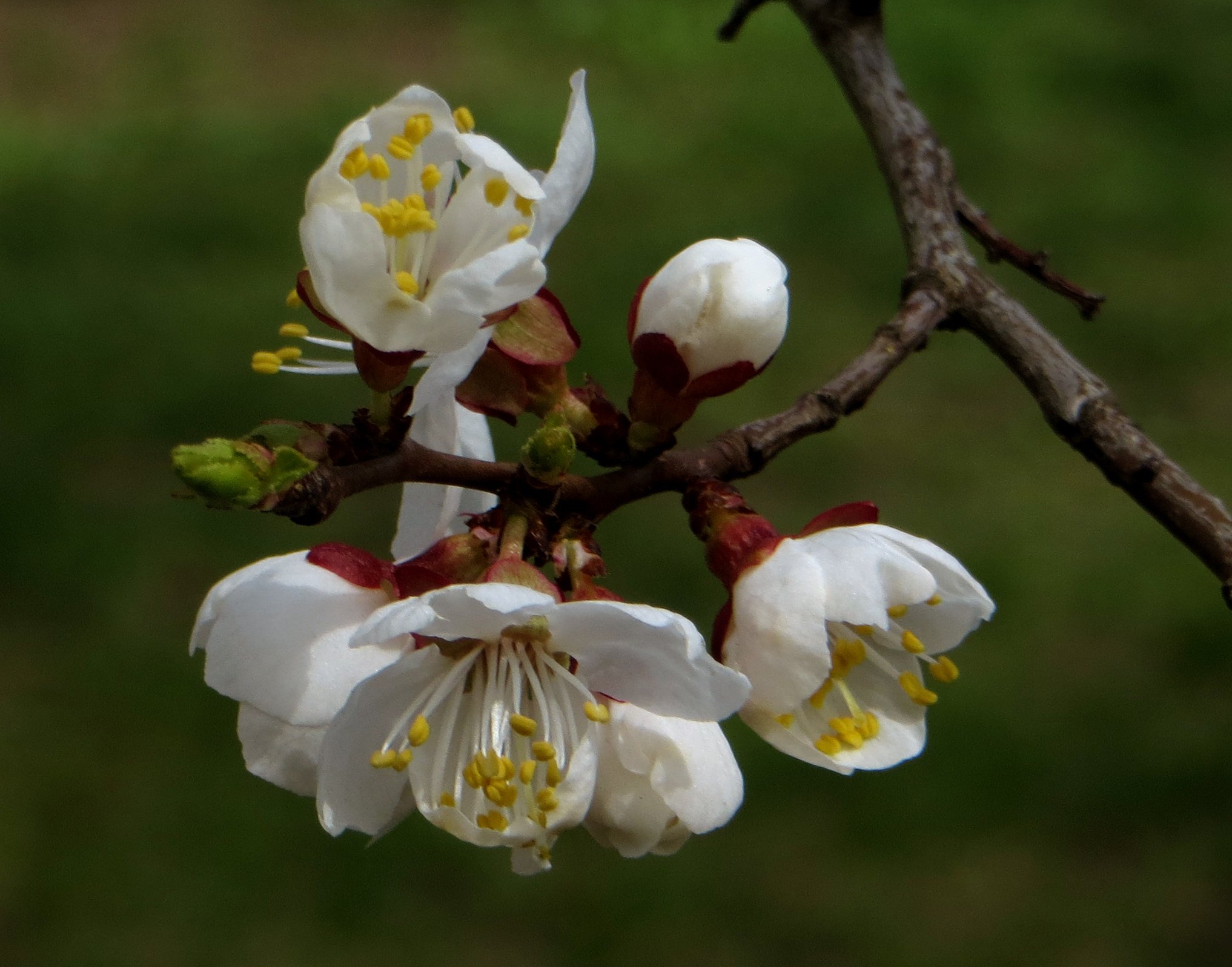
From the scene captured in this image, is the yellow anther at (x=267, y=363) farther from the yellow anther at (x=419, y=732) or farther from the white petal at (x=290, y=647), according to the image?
the yellow anther at (x=419, y=732)

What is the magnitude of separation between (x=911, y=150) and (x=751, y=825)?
172 cm

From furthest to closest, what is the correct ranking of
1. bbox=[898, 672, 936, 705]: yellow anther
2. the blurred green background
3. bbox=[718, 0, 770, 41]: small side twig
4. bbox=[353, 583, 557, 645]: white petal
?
the blurred green background, bbox=[718, 0, 770, 41]: small side twig, bbox=[898, 672, 936, 705]: yellow anther, bbox=[353, 583, 557, 645]: white petal

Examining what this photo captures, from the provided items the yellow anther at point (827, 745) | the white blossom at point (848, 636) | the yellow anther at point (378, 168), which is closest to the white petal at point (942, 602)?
the white blossom at point (848, 636)

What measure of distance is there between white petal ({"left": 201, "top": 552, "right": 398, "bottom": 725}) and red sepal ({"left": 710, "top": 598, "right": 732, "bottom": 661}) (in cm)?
26

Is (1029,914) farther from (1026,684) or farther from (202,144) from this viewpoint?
(202,144)

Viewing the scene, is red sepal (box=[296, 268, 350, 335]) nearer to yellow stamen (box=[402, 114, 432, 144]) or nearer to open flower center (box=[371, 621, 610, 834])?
yellow stamen (box=[402, 114, 432, 144])

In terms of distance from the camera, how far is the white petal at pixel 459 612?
975 mm

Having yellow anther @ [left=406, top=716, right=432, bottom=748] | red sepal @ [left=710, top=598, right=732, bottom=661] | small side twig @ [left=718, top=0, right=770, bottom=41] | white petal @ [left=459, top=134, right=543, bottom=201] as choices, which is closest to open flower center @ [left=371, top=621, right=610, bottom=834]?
yellow anther @ [left=406, top=716, right=432, bottom=748]

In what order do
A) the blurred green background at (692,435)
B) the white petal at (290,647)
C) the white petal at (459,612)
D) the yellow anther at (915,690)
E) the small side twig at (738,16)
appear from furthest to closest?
the blurred green background at (692,435)
the small side twig at (738,16)
the yellow anther at (915,690)
the white petal at (290,647)
the white petal at (459,612)

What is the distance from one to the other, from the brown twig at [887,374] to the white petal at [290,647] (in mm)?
104

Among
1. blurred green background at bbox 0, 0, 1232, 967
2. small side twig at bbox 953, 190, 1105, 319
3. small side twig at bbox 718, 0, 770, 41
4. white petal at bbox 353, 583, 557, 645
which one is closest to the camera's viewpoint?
white petal at bbox 353, 583, 557, 645

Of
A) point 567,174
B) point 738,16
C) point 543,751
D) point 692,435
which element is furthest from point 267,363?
point 692,435

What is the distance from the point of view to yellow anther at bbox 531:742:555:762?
42.1 inches

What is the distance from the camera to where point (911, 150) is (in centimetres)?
171
